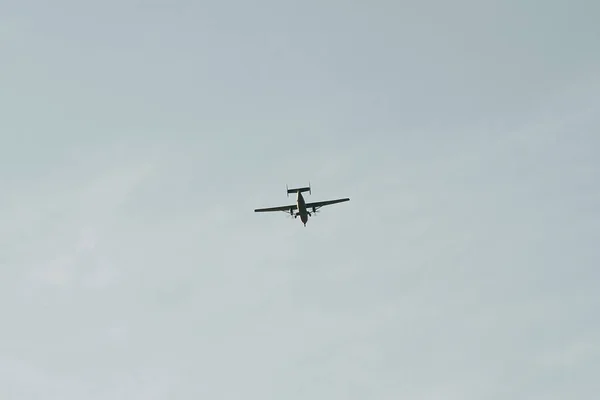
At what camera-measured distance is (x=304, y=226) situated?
15925 centimetres

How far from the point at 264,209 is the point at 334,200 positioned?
1589 cm

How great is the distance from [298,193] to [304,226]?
8086 mm

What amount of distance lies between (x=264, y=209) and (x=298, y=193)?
14471 millimetres

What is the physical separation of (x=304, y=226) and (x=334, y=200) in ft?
38.2

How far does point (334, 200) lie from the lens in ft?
547

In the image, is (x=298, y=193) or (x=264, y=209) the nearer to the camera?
(x=298, y=193)

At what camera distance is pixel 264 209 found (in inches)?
6585

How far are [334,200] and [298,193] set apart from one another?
46.0 feet

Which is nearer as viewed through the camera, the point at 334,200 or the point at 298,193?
the point at 298,193

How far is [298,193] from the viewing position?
155500 millimetres
